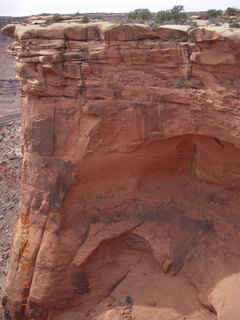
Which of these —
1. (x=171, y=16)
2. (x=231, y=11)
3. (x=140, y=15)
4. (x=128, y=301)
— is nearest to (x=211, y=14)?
(x=231, y=11)

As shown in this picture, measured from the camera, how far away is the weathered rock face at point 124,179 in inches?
479

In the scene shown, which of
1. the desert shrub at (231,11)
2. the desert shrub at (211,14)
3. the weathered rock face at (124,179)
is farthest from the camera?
the desert shrub at (231,11)

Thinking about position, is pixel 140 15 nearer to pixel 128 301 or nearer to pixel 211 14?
pixel 211 14

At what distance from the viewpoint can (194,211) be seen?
14.4 m

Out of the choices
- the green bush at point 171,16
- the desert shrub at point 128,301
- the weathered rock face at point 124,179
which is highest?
the green bush at point 171,16

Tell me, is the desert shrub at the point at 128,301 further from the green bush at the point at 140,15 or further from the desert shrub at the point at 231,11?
the desert shrub at the point at 231,11

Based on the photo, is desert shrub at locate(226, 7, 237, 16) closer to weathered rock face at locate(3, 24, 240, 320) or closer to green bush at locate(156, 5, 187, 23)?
green bush at locate(156, 5, 187, 23)

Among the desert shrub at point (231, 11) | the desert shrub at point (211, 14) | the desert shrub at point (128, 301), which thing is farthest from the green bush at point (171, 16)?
the desert shrub at point (128, 301)

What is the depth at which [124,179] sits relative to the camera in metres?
14.9

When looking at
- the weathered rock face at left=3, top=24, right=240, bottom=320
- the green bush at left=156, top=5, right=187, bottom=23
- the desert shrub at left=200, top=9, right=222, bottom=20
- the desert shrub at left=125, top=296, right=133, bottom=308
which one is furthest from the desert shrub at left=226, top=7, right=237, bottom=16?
the desert shrub at left=125, top=296, right=133, bottom=308

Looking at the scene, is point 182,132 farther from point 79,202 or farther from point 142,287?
point 142,287

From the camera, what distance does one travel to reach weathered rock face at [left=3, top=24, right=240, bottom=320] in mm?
12164

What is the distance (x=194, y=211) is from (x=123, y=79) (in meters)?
6.06

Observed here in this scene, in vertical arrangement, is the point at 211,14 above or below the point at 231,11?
below
